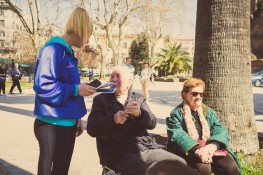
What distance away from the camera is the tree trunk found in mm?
4750

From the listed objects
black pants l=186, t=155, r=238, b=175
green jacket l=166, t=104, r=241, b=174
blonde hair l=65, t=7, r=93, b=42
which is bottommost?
black pants l=186, t=155, r=238, b=175

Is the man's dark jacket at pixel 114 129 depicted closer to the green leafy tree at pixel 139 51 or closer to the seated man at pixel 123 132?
the seated man at pixel 123 132

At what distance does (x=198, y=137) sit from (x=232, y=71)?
166 cm

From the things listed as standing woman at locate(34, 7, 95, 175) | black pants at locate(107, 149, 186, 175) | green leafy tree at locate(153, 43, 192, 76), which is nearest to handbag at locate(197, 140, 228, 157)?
black pants at locate(107, 149, 186, 175)

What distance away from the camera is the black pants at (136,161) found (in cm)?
298

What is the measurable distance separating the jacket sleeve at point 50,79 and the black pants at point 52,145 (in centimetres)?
22

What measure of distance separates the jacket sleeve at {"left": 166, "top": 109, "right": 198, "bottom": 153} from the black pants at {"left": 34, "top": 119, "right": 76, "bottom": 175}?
1.13m

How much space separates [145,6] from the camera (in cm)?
3022

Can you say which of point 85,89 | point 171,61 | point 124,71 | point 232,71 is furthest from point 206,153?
point 171,61

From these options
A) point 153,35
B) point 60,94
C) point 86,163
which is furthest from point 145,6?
point 60,94

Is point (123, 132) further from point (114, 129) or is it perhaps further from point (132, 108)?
point (132, 108)

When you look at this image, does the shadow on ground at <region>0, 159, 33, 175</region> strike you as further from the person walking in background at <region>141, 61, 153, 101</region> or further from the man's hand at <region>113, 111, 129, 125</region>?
the person walking in background at <region>141, 61, 153, 101</region>

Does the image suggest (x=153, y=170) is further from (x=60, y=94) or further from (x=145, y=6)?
(x=145, y=6)

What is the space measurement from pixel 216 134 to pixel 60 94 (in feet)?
5.68
